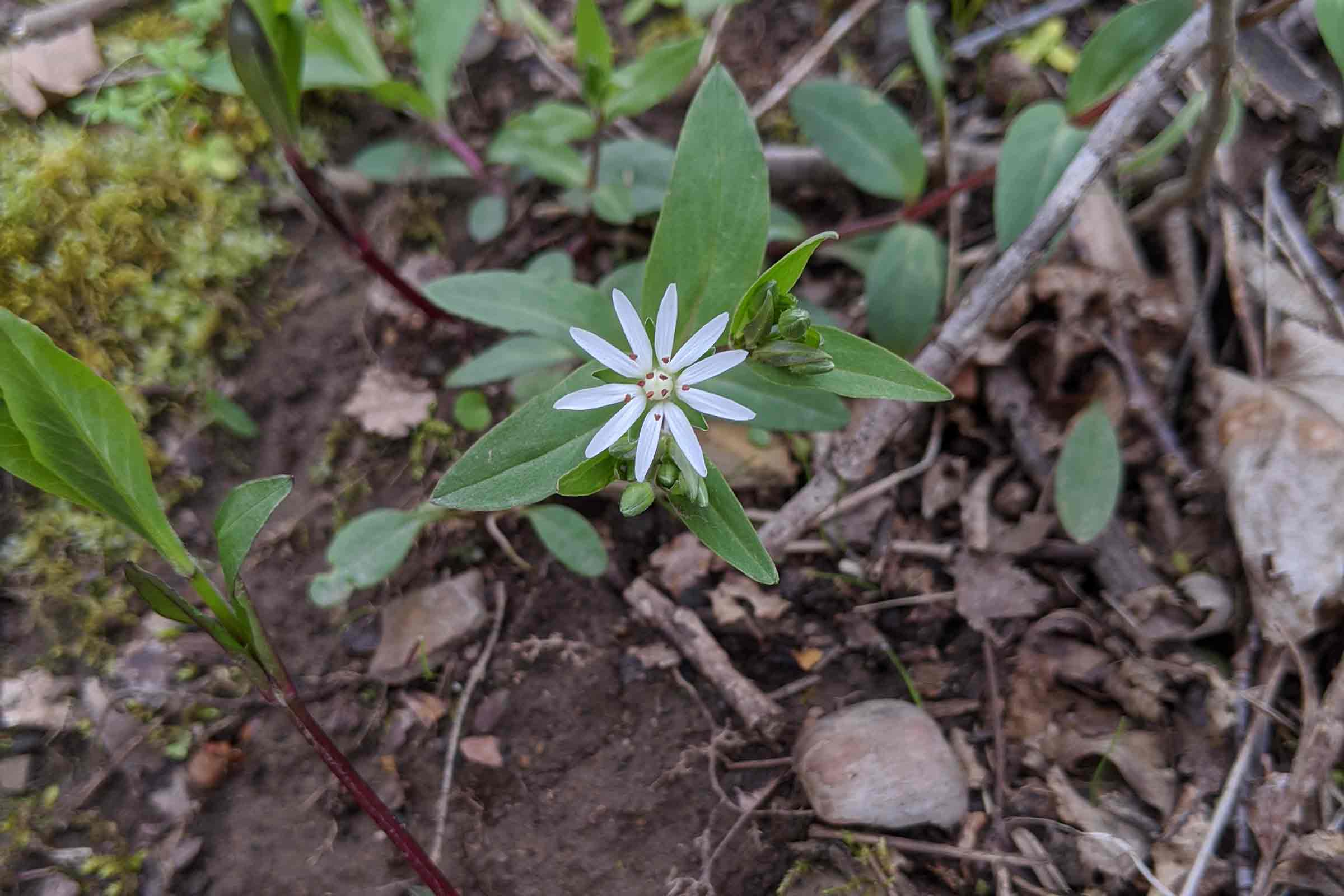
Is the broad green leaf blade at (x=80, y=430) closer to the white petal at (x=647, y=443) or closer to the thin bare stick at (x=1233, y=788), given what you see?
the white petal at (x=647, y=443)

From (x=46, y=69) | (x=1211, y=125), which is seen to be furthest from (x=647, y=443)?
(x=46, y=69)

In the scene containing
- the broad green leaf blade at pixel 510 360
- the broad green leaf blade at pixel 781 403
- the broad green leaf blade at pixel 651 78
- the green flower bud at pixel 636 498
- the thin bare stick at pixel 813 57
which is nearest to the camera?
the green flower bud at pixel 636 498

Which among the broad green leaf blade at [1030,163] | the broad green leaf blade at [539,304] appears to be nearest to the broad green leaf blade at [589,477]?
the broad green leaf blade at [539,304]

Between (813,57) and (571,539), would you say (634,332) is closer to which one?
(571,539)

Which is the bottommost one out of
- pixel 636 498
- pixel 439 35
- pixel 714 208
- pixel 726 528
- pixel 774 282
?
pixel 726 528

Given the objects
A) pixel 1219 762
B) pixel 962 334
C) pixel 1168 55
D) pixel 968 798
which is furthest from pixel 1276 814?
pixel 1168 55

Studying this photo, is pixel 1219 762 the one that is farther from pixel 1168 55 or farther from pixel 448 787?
pixel 448 787

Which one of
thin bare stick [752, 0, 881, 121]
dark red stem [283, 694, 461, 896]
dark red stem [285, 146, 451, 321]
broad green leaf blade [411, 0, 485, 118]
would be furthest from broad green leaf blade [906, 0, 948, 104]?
dark red stem [283, 694, 461, 896]
